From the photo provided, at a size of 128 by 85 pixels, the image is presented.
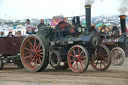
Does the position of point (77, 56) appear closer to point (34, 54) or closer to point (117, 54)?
point (34, 54)

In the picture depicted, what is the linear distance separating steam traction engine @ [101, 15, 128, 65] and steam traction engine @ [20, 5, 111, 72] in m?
3.32

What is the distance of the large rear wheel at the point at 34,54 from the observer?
7548mm

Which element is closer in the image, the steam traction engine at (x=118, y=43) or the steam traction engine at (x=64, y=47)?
the steam traction engine at (x=64, y=47)

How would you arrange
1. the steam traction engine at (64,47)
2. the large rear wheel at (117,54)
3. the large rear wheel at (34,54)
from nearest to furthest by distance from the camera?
the steam traction engine at (64,47)
the large rear wheel at (34,54)
the large rear wheel at (117,54)

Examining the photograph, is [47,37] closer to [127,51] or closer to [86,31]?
[86,31]

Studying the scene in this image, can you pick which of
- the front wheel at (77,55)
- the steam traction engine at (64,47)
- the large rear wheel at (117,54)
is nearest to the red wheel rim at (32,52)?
the steam traction engine at (64,47)

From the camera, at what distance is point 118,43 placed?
11.4 metres

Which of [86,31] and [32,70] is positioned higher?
[86,31]

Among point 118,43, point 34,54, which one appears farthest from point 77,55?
point 118,43

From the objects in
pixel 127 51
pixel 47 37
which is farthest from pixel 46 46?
pixel 127 51

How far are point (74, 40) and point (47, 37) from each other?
1.00 meters

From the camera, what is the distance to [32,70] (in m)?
7.72

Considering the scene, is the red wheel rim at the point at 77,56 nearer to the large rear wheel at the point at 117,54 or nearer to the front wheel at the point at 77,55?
the front wheel at the point at 77,55

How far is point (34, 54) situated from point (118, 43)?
4.86 meters
